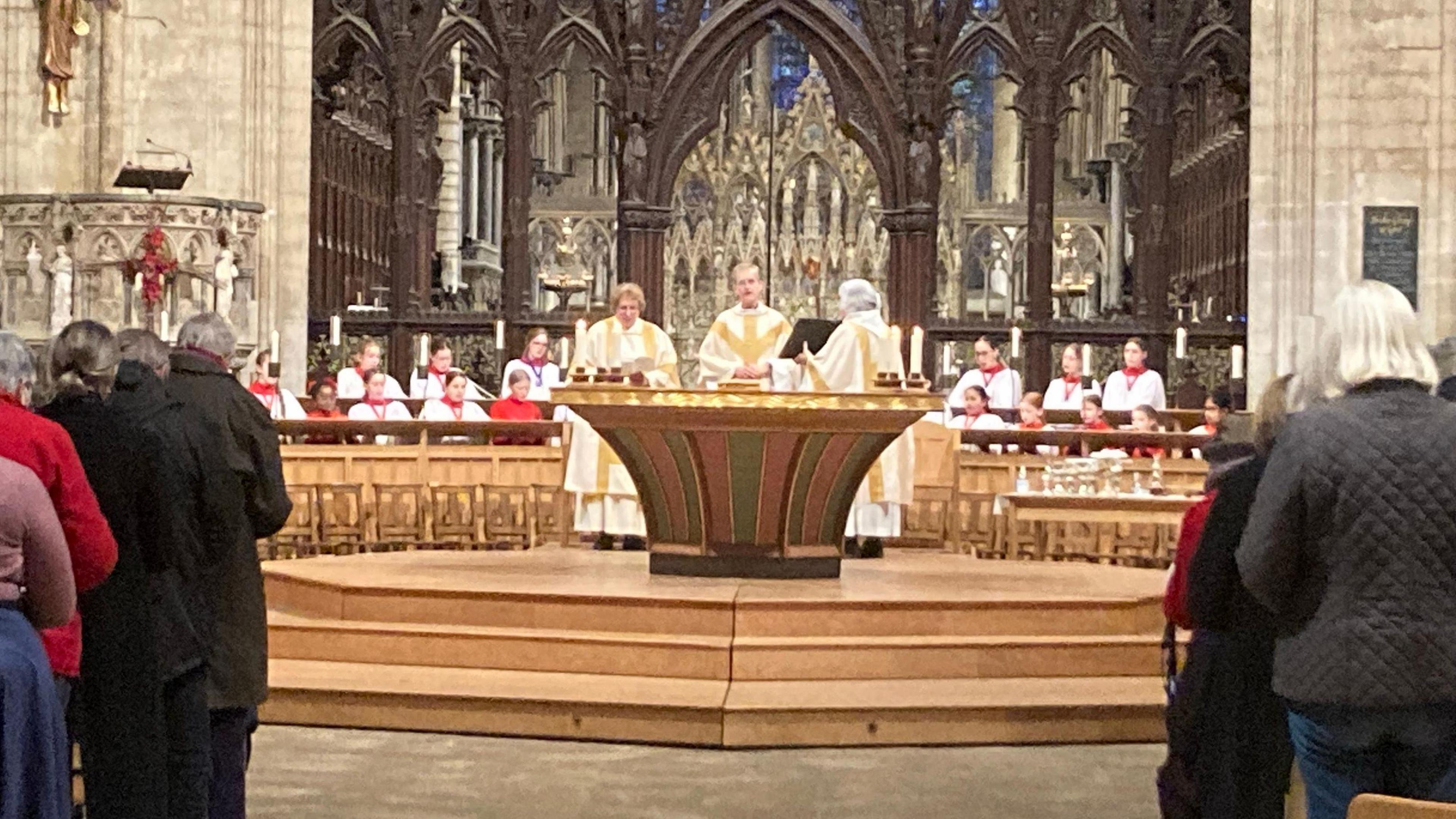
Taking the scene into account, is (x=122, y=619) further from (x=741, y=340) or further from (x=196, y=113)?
(x=196, y=113)

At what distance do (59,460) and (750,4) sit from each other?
15.0 metres

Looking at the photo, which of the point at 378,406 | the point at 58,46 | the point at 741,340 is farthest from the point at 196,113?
the point at 741,340

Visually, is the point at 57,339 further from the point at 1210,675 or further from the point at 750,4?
the point at 750,4

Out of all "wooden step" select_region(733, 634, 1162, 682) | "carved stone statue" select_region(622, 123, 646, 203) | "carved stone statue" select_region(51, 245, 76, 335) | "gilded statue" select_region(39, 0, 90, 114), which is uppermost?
"gilded statue" select_region(39, 0, 90, 114)

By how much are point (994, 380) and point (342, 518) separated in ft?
17.4

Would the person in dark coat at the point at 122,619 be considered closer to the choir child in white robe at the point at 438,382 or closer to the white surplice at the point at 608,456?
the white surplice at the point at 608,456

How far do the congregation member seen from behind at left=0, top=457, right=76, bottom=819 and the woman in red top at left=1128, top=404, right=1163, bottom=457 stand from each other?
10.4 m

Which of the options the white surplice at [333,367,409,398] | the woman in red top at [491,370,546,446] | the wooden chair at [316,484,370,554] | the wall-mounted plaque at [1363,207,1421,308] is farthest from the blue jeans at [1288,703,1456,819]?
the wall-mounted plaque at [1363,207,1421,308]

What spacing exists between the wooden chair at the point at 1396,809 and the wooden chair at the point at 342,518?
11176mm

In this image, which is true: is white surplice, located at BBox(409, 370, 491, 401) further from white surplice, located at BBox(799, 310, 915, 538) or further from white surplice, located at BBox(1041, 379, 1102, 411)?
white surplice, located at BBox(799, 310, 915, 538)

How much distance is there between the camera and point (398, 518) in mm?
14742

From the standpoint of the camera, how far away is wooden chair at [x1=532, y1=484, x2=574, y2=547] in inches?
563

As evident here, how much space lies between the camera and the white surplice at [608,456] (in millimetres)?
12984

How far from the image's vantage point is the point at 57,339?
548 centimetres
